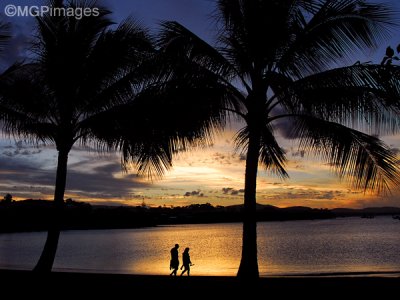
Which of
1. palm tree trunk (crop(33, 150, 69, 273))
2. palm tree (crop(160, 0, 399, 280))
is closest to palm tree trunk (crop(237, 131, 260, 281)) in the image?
palm tree (crop(160, 0, 399, 280))

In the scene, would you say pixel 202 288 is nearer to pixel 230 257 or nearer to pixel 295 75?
pixel 295 75

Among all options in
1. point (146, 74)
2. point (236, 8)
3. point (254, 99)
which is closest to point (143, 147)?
point (146, 74)

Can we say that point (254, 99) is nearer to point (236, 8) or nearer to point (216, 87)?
point (216, 87)

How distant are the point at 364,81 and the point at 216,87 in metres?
3.38

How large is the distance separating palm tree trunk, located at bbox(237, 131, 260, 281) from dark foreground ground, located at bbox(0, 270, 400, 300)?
1.03 ft

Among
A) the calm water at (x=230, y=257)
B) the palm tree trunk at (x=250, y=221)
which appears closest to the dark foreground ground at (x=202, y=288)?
the palm tree trunk at (x=250, y=221)

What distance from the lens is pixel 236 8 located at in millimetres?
11641

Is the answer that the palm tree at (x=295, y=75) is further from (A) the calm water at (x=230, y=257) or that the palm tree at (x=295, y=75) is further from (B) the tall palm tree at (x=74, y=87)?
(A) the calm water at (x=230, y=257)

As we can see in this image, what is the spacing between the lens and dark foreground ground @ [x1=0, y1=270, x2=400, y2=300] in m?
10.7

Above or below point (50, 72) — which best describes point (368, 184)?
below

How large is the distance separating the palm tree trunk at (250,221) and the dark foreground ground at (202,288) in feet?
1.03

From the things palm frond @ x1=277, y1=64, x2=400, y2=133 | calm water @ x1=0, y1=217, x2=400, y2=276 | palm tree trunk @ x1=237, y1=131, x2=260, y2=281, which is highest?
palm frond @ x1=277, y1=64, x2=400, y2=133

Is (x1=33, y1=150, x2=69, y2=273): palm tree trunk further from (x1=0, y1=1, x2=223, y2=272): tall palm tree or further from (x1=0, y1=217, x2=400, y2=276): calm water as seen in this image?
(x1=0, y1=217, x2=400, y2=276): calm water

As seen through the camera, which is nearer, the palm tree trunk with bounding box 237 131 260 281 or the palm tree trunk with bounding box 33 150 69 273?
the palm tree trunk with bounding box 237 131 260 281
